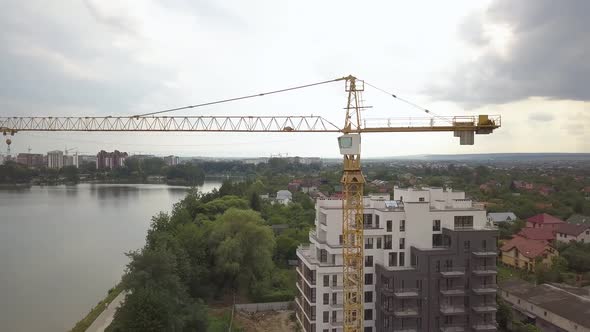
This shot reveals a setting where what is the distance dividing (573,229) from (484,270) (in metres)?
13.9

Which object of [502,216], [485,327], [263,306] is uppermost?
[502,216]

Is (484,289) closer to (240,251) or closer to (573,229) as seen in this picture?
(240,251)

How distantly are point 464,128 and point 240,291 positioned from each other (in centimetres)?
985

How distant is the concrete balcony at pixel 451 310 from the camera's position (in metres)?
10.2

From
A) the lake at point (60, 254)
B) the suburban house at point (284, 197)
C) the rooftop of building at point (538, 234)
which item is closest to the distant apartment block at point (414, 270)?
the lake at point (60, 254)

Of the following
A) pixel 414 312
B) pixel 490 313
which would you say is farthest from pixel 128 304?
pixel 490 313

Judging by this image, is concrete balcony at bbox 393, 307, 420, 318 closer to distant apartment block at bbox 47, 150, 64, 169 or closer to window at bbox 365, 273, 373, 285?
window at bbox 365, 273, 373, 285

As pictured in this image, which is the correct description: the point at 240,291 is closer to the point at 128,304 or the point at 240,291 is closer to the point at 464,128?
the point at 128,304

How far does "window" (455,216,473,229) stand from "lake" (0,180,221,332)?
11810 millimetres

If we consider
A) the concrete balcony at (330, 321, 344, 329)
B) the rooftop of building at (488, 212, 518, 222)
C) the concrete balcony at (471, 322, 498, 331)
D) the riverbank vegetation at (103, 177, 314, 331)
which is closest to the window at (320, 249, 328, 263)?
the concrete balcony at (330, 321, 344, 329)

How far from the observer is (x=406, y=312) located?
32.8 ft

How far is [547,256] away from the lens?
18.3 metres

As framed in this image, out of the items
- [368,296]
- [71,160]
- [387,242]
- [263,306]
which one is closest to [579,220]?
[387,242]

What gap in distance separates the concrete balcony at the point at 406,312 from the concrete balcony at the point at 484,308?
5.11 feet
